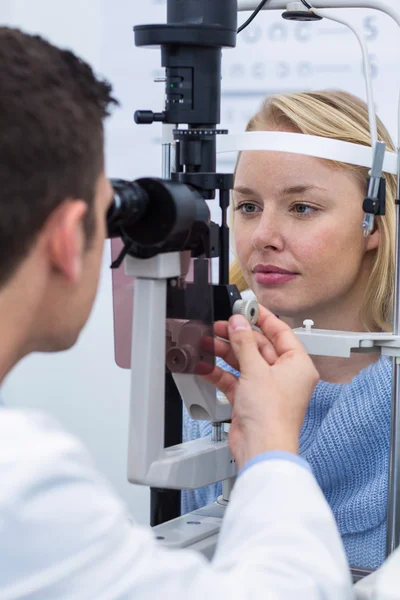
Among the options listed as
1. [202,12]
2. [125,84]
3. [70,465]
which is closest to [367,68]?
[202,12]

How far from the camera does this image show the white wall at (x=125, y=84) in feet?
6.39

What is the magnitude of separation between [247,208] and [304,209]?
106 millimetres

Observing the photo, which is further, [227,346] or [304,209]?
[304,209]

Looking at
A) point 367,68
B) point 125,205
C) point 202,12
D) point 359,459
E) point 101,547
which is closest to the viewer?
point 101,547

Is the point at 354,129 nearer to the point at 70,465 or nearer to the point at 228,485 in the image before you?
the point at 228,485

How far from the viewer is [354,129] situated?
139 cm

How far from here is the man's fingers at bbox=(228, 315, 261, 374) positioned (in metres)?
0.93

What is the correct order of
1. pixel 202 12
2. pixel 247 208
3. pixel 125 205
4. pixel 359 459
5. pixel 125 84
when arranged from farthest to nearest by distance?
1. pixel 125 84
2. pixel 247 208
3. pixel 359 459
4. pixel 202 12
5. pixel 125 205

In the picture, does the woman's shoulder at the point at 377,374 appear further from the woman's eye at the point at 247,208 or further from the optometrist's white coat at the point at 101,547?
the optometrist's white coat at the point at 101,547

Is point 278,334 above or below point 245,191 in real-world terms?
below

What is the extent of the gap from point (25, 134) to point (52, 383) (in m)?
1.83

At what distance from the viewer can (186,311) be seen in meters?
0.97

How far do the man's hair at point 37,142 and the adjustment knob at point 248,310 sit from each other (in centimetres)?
29

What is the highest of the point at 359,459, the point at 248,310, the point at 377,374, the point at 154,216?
the point at 154,216
